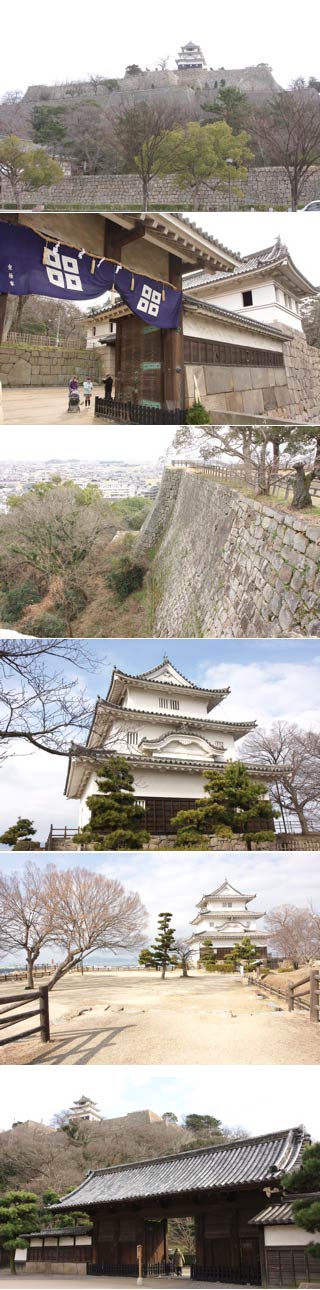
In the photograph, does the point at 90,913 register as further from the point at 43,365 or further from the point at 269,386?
the point at 269,386

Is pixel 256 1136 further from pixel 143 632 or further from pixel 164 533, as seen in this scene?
pixel 164 533

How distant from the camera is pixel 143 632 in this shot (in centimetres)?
1002

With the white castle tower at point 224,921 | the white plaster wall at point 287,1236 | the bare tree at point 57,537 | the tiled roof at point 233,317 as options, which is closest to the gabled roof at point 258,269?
the tiled roof at point 233,317

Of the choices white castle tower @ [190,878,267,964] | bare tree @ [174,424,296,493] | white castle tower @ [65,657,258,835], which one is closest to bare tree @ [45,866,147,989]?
white castle tower @ [190,878,267,964]

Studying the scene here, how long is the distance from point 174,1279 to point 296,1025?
2.09 metres

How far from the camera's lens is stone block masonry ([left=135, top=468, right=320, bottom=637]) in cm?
898

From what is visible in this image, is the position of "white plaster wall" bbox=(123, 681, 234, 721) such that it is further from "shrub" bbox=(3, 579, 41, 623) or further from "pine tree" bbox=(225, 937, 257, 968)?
"pine tree" bbox=(225, 937, 257, 968)

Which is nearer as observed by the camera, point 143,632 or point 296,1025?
point 296,1025

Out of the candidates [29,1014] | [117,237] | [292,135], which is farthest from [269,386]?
[292,135]

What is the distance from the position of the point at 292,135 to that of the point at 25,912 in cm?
1376

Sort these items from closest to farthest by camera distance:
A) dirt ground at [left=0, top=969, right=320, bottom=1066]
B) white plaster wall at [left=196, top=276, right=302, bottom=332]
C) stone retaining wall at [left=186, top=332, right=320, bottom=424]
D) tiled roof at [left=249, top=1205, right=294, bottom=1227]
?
tiled roof at [left=249, top=1205, right=294, bottom=1227], dirt ground at [left=0, top=969, right=320, bottom=1066], stone retaining wall at [left=186, top=332, right=320, bottom=424], white plaster wall at [left=196, top=276, right=302, bottom=332]

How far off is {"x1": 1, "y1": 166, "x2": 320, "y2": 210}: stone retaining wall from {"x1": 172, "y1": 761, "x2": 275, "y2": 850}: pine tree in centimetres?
1049

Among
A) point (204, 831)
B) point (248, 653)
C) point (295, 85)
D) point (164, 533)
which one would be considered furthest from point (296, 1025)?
point (295, 85)

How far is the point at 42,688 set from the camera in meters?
8.25
